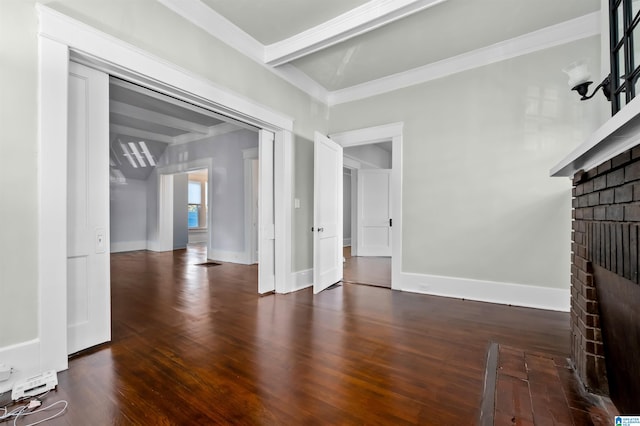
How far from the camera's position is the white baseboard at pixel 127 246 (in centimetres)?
762

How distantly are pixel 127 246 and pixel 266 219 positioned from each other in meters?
6.03

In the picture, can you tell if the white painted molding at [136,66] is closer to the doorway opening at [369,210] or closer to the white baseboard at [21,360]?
the white baseboard at [21,360]

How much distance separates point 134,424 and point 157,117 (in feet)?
18.0

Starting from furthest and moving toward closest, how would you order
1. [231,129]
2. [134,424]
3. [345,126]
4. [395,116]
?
[231,129] → [345,126] → [395,116] → [134,424]

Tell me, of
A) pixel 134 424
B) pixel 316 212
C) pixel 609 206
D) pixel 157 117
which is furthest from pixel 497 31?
pixel 157 117

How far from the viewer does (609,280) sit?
1.46 m

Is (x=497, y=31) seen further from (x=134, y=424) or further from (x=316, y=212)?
(x=134, y=424)

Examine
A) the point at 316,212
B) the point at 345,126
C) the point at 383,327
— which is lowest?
the point at 383,327

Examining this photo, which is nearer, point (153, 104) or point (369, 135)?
point (369, 135)

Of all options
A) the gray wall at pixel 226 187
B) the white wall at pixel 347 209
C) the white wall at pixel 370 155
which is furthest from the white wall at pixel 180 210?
the white wall at pixel 370 155

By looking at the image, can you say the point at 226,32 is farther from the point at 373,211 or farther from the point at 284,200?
the point at 373,211

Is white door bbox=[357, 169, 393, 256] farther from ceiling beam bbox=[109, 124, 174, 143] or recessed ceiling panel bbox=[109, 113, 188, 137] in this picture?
ceiling beam bbox=[109, 124, 174, 143]

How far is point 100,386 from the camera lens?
1717 millimetres

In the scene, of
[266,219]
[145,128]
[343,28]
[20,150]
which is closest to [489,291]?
[266,219]
